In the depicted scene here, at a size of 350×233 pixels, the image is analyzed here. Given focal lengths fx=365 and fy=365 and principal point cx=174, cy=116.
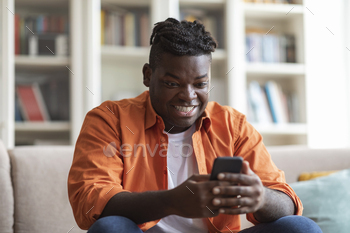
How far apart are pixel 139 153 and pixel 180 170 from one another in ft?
0.47

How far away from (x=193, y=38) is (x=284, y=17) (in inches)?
64.0

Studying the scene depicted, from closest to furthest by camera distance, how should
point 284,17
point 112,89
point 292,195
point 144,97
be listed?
1. point 292,195
2. point 144,97
3. point 112,89
4. point 284,17

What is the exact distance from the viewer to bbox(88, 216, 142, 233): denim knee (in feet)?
2.67

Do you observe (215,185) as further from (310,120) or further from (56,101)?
(310,120)

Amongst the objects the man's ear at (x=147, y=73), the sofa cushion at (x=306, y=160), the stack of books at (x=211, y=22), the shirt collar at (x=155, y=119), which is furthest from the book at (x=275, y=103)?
the man's ear at (x=147, y=73)

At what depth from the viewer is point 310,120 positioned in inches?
95.4

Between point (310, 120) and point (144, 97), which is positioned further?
point (310, 120)

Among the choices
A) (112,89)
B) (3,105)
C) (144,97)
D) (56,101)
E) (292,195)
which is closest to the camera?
(292,195)

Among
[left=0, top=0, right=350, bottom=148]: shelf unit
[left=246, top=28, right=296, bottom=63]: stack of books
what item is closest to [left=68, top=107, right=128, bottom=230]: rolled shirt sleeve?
[left=0, top=0, right=350, bottom=148]: shelf unit

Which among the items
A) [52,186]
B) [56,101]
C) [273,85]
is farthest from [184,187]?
[273,85]

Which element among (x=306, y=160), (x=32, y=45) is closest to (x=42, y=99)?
(x=32, y=45)

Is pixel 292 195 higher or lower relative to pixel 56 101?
lower

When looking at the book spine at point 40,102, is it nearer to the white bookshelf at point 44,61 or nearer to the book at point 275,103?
the white bookshelf at point 44,61

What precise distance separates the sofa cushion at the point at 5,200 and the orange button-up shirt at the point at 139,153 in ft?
1.28
